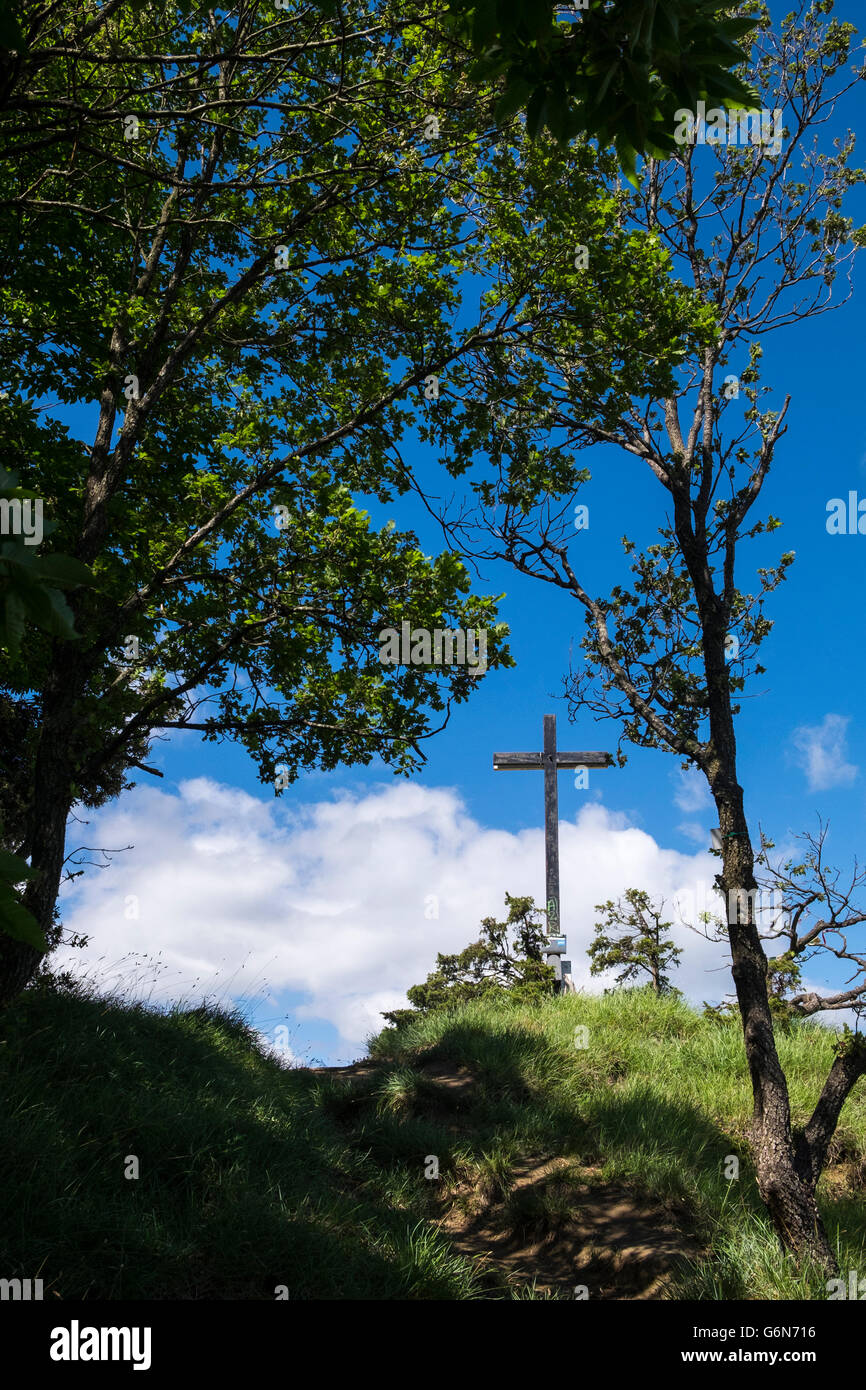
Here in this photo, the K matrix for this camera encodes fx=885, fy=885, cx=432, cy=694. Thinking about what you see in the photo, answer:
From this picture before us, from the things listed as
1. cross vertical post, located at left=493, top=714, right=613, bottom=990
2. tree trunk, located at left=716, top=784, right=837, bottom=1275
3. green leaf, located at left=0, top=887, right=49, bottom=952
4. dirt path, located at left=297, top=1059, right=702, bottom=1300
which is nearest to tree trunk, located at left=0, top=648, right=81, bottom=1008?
dirt path, located at left=297, top=1059, right=702, bottom=1300

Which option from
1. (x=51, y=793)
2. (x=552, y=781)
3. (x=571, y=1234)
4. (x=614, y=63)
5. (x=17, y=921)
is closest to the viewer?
(x=17, y=921)

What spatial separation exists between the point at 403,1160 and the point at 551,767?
28.0 ft

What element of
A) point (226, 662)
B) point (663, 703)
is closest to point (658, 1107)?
point (663, 703)

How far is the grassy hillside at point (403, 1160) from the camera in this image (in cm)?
576

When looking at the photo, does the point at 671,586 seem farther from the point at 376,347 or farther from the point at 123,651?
the point at 123,651

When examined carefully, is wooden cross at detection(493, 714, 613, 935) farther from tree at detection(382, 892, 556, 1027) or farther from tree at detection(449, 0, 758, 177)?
tree at detection(449, 0, 758, 177)

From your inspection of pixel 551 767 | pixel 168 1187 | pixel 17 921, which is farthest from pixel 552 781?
pixel 17 921

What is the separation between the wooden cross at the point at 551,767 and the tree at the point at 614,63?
13.7m

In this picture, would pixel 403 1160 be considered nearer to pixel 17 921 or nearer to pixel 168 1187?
pixel 168 1187

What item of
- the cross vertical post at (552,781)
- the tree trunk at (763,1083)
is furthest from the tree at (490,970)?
the tree trunk at (763,1083)

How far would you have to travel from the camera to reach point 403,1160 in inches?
364

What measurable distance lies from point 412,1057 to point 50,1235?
7.27 m

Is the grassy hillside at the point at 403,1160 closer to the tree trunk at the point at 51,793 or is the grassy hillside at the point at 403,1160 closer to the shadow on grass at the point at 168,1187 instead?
Answer: the shadow on grass at the point at 168,1187

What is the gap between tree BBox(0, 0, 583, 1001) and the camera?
24.8 ft
